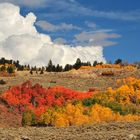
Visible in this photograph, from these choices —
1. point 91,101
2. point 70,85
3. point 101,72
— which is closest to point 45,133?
point 91,101

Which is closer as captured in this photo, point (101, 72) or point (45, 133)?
point (45, 133)

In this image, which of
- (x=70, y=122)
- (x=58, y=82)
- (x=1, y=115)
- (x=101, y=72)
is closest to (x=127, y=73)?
(x=101, y=72)

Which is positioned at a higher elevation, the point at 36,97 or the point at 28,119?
the point at 36,97

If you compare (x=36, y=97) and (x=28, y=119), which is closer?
(x=28, y=119)

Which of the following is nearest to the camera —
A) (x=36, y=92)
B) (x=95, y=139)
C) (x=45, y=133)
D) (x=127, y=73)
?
(x=95, y=139)

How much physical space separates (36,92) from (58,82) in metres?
37.6

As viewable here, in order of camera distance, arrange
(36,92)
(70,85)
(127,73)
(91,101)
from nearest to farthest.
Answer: (91,101)
(36,92)
(70,85)
(127,73)

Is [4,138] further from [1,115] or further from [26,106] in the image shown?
[26,106]

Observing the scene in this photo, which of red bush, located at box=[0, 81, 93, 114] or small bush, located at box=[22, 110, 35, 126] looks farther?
red bush, located at box=[0, 81, 93, 114]

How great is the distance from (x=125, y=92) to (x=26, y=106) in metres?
20.2

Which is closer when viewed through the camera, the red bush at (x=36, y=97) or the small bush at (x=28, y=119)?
the small bush at (x=28, y=119)

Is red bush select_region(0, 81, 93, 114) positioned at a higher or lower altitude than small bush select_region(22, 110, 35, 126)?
higher

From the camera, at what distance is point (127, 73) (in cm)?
14688

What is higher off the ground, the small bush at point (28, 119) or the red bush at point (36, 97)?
the red bush at point (36, 97)
